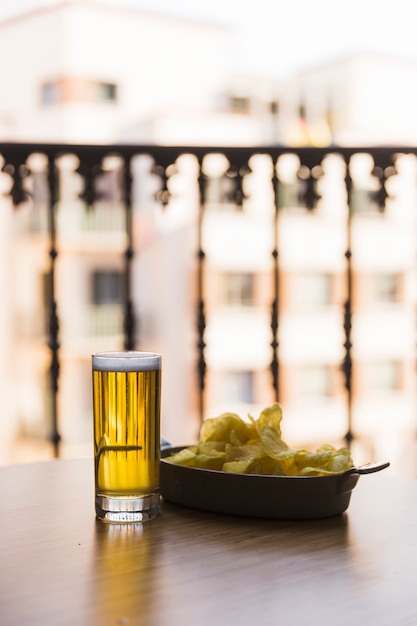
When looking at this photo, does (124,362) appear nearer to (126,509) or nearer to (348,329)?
(126,509)

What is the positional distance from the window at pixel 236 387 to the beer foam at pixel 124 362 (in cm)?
1586

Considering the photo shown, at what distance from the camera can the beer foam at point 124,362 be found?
721 millimetres

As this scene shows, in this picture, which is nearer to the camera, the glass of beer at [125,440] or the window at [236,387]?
the glass of beer at [125,440]

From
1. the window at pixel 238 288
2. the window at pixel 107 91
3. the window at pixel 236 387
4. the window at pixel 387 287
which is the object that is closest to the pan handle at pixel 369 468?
the window at pixel 238 288

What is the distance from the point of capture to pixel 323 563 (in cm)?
61

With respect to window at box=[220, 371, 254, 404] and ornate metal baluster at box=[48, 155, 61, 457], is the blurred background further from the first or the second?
ornate metal baluster at box=[48, 155, 61, 457]

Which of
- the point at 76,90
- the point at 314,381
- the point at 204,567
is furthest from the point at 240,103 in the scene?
the point at 204,567

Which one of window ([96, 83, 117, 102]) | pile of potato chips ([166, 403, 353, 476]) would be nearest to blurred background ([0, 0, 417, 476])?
window ([96, 83, 117, 102])

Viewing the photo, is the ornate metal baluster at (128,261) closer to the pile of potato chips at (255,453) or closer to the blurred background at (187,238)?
the pile of potato chips at (255,453)

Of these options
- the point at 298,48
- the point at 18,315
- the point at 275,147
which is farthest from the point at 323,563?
the point at 298,48

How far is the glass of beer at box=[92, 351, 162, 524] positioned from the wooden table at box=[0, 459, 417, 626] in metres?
0.02

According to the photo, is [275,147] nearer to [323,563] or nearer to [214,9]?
[323,563]

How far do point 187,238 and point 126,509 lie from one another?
51.3 feet

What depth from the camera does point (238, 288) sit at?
53.6ft
